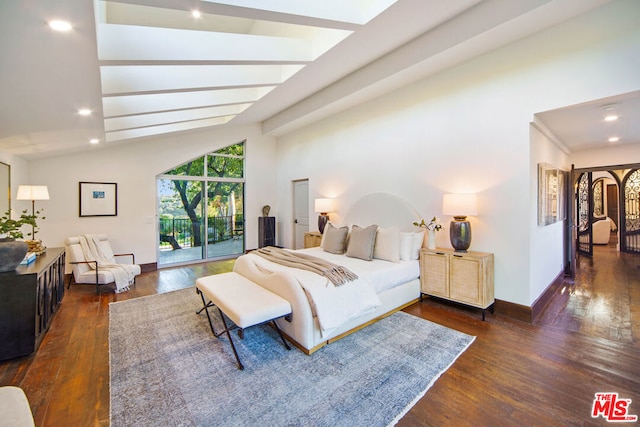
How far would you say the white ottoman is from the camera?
47.8 inches

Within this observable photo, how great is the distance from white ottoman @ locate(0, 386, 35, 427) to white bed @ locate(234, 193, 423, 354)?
5.64 feet

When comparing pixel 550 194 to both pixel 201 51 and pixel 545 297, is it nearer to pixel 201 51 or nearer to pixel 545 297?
pixel 545 297

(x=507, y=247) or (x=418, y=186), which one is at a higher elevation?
(x=418, y=186)

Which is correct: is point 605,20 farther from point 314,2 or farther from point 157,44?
point 157,44

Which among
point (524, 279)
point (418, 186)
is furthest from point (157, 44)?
point (524, 279)

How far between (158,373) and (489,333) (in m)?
3.25

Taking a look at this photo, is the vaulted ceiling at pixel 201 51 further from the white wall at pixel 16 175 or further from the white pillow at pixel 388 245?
the white pillow at pixel 388 245

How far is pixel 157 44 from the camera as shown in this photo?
249cm

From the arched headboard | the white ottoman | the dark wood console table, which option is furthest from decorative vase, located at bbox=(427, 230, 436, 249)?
the dark wood console table

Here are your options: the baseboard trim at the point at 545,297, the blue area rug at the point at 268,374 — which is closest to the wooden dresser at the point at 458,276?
the baseboard trim at the point at 545,297

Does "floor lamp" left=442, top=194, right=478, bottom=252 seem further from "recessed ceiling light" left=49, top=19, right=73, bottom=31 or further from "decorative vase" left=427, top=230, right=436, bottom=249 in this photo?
"recessed ceiling light" left=49, top=19, right=73, bottom=31

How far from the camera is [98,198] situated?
536 cm

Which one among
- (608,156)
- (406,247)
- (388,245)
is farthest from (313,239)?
(608,156)

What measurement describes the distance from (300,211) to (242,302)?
183 inches
